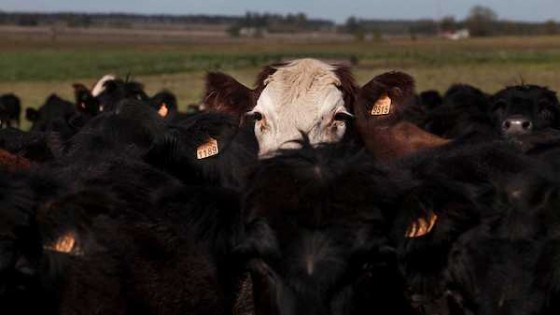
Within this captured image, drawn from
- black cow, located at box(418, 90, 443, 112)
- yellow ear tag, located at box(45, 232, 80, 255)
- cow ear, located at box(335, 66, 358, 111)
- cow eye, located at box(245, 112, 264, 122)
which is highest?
cow ear, located at box(335, 66, 358, 111)

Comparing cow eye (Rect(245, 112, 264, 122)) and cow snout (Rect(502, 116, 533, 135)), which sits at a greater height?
cow eye (Rect(245, 112, 264, 122))

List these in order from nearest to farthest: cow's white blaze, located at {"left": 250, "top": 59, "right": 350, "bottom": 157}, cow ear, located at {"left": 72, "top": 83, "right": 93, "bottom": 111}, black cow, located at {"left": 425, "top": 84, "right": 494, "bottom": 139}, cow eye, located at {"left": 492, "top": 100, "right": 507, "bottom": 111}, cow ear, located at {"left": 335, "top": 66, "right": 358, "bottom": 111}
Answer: cow's white blaze, located at {"left": 250, "top": 59, "right": 350, "bottom": 157} → cow ear, located at {"left": 335, "top": 66, "right": 358, "bottom": 111} → cow eye, located at {"left": 492, "top": 100, "right": 507, "bottom": 111} → black cow, located at {"left": 425, "top": 84, "right": 494, "bottom": 139} → cow ear, located at {"left": 72, "top": 83, "right": 93, "bottom": 111}

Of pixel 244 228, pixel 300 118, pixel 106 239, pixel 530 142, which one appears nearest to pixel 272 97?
pixel 300 118

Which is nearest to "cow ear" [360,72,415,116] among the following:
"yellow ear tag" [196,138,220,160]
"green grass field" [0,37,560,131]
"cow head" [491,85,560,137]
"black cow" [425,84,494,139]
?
"yellow ear tag" [196,138,220,160]

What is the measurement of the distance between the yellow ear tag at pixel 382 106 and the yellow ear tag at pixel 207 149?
1.21 meters

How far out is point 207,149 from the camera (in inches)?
316

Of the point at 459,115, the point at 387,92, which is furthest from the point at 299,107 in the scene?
the point at 459,115

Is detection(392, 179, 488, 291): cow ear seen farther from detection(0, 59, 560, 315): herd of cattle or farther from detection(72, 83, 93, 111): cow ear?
detection(72, 83, 93, 111): cow ear

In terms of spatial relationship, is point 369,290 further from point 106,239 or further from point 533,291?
point 106,239

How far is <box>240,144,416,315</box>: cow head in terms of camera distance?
4598mm

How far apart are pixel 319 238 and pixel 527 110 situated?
8.12 meters

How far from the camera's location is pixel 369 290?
473 centimetres

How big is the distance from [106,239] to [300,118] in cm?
221

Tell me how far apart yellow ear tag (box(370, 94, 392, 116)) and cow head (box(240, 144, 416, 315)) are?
10.2ft
